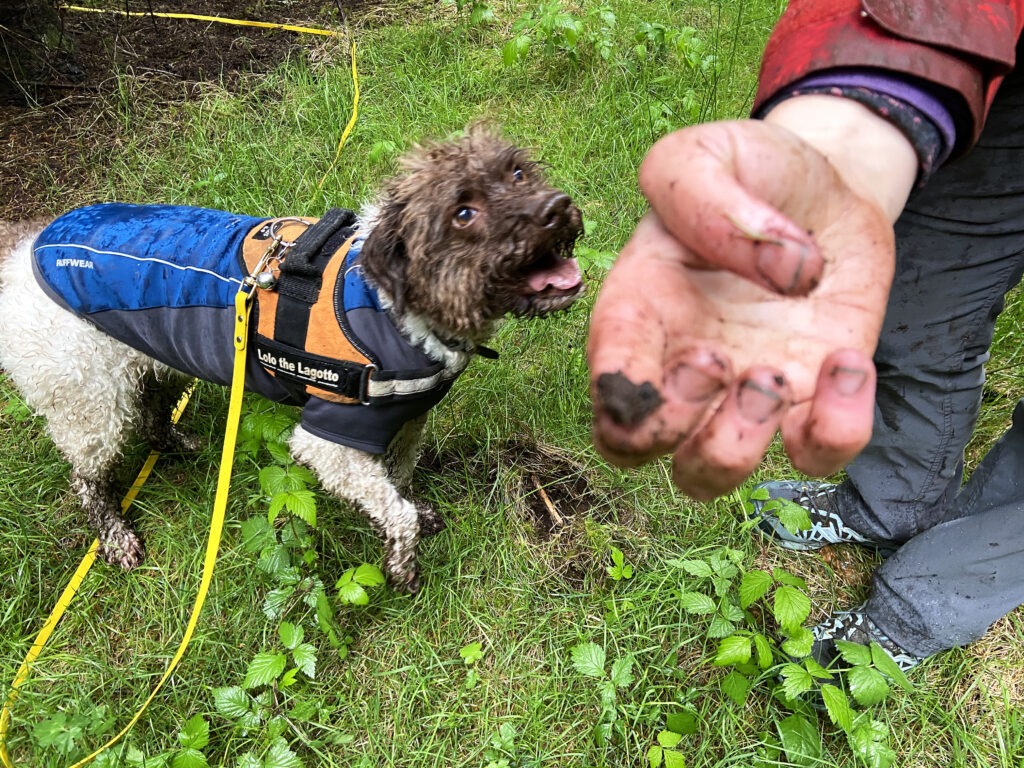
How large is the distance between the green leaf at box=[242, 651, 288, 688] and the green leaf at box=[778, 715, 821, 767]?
158 cm

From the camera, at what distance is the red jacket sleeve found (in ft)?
3.86

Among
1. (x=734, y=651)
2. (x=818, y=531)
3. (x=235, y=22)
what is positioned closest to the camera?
(x=734, y=651)

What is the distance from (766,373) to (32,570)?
2888mm

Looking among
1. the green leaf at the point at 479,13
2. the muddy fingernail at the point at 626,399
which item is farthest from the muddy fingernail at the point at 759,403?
the green leaf at the point at 479,13

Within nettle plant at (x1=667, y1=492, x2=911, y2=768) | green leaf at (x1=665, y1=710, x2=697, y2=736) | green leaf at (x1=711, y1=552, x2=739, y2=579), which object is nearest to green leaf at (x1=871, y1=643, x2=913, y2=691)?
nettle plant at (x1=667, y1=492, x2=911, y2=768)

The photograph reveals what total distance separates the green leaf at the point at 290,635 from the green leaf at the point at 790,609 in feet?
4.92

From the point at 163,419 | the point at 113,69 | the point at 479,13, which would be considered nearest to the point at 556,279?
the point at 163,419

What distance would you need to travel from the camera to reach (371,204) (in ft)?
8.15

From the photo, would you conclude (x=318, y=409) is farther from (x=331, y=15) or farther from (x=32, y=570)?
(x=331, y=15)

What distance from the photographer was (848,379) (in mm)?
1035

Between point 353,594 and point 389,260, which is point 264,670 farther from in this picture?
point 389,260

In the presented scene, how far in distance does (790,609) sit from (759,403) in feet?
3.59

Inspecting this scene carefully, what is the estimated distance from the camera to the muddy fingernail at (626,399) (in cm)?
107

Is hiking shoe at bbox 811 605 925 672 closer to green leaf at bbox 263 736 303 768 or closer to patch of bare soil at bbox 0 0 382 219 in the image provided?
green leaf at bbox 263 736 303 768
